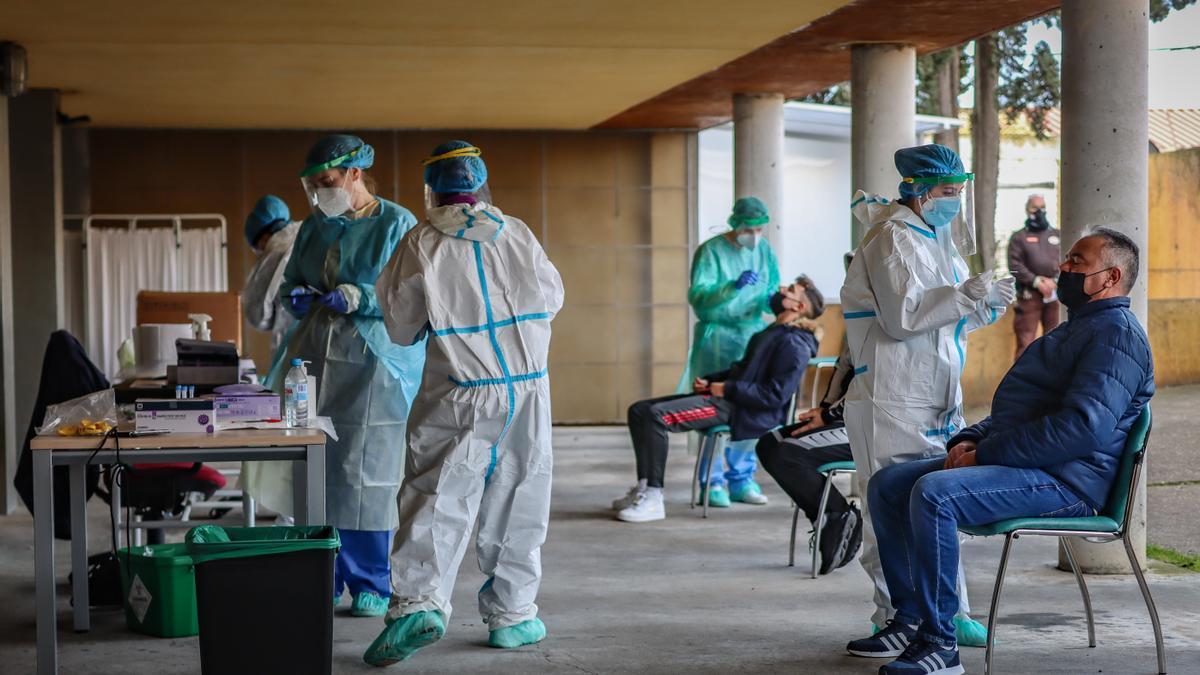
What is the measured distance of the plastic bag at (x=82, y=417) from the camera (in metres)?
3.51

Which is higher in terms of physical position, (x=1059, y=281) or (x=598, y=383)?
(x=1059, y=281)

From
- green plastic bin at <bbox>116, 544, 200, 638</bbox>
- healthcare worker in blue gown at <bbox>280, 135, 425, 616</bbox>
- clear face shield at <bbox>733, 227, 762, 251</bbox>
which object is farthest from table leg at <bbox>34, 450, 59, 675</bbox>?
clear face shield at <bbox>733, 227, 762, 251</bbox>

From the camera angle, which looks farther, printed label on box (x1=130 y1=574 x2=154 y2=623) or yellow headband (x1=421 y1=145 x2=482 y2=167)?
printed label on box (x1=130 y1=574 x2=154 y2=623)

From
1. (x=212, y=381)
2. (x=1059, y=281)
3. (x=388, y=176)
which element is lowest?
(x=212, y=381)

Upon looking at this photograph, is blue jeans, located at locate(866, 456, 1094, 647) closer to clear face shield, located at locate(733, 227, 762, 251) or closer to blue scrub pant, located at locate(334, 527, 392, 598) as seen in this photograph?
blue scrub pant, located at locate(334, 527, 392, 598)

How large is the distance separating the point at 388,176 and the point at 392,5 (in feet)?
15.6

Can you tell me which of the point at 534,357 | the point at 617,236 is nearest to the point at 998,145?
the point at 617,236

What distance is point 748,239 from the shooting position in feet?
22.6

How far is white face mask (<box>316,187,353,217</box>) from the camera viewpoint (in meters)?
4.32

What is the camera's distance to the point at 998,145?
40.8ft

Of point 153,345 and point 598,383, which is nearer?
point 153,345

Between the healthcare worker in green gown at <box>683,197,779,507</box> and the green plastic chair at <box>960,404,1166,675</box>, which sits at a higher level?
the healthcare worker in green gown at <box>683,197,779,507</box>

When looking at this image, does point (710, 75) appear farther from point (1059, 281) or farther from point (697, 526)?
point (1059, 281)

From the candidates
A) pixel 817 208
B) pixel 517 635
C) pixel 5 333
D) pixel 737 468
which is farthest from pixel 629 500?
pixel 817 208
